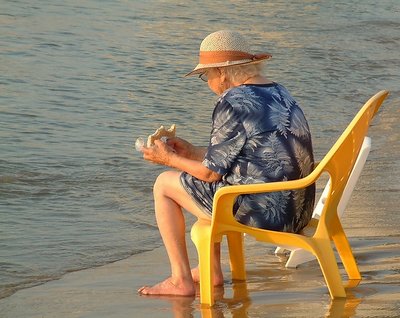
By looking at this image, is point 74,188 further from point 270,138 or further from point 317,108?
point 317,108

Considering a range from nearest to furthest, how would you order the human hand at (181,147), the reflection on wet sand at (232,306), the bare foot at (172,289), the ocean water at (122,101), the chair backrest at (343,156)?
the reflection on wet sand at (232,306)
the chair backrest at (343,156)
the bare foot at (172,289)
the human hand at (181,147)
the ocean water at (122,101)

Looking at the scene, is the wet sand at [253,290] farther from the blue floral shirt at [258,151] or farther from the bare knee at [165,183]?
the bare knee at [165,183]

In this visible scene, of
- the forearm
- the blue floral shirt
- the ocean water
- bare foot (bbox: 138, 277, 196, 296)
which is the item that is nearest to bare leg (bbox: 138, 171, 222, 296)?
bare foot (bbox: 138, 277, 196, 296)

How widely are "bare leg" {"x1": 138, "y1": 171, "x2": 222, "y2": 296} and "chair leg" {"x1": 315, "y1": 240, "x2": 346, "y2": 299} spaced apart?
55cm

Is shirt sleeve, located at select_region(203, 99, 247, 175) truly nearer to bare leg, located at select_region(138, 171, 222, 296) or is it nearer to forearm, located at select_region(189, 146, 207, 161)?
bare leg, located at select_region(138, 171, 222, 296)

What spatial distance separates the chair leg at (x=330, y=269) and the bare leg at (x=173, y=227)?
1.79ft

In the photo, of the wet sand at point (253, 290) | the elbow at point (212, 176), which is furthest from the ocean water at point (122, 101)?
the elbow at point (212, 176)

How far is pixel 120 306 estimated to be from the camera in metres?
4.90

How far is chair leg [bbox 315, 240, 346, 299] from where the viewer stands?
477 cm

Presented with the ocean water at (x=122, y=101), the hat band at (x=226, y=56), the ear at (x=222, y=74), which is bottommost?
the ocean water at (x=122, y=101)

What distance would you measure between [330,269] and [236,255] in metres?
0.67

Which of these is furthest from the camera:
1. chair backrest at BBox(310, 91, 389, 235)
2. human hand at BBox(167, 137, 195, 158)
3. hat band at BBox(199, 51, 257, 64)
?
human hand at BBox(167, 137, 195, 158)

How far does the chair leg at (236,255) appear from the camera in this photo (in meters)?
5.33

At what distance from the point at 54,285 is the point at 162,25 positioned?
1280cm
